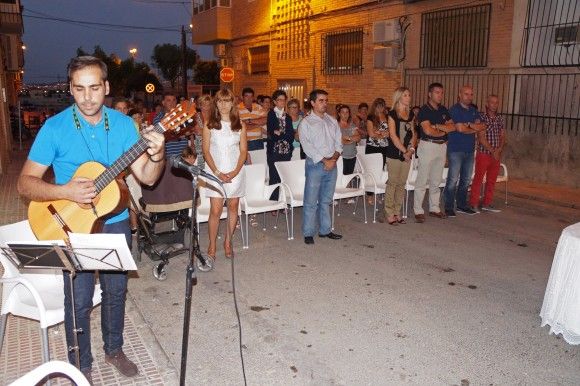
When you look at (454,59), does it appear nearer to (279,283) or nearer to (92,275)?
(279,283)

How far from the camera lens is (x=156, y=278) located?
593 cm

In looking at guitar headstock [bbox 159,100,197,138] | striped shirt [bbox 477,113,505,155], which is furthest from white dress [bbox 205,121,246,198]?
striped shirt [bbox 477,113,505,155]

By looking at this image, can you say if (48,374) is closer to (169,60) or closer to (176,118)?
(176,118)

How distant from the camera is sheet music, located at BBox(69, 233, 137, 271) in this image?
8.79 feet

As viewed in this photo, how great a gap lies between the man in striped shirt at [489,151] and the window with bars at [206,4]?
2153 cm

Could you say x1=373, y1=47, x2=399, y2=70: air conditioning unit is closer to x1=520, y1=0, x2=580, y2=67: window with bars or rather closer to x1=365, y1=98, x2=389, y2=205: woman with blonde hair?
x1=520, y1=0, x2=580, y2=67: window with bars

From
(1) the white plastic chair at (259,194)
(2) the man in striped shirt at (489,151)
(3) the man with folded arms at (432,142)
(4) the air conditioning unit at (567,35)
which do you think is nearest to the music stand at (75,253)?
(1) the white plastic chair at (259,194)

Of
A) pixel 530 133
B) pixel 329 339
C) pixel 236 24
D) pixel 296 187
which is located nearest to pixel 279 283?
pixel 329 339

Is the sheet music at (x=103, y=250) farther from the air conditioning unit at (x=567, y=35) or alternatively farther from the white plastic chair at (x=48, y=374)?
the air conditioning unit at (x=567, y=35)

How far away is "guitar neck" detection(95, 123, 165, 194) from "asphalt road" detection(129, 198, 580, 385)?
1658mm

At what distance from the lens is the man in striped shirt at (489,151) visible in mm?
8789

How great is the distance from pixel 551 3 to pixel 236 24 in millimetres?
17889

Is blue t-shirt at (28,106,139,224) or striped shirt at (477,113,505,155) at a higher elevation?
blue t-shirt at (28,106,139,224)

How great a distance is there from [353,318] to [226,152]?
2.60m
